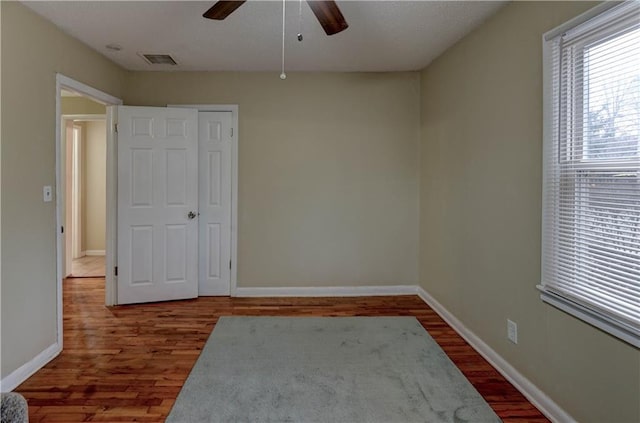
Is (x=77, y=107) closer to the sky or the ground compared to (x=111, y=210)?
closer to the sky

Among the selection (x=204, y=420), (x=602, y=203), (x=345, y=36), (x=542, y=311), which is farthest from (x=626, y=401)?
(x=345, y=36)

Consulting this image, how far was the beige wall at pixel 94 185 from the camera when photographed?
6.39 meters

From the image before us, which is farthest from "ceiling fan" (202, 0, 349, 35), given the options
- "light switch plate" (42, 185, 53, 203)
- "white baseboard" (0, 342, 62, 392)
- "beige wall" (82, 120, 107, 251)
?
"beige wall" (82, 120, 107, 251)

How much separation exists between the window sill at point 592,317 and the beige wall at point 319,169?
7.58 ft

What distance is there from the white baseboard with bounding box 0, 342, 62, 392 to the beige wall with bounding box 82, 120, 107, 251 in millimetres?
4267

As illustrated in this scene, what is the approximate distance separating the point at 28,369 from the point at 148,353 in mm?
736

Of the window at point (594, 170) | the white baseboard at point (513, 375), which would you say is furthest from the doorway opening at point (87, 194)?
the window at point (594, 170)

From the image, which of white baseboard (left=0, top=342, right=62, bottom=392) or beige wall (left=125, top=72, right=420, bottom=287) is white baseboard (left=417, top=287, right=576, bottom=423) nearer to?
beige wall (left=125, top=72, right=420, bottom=287)

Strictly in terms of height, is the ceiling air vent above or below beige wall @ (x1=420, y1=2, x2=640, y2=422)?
above

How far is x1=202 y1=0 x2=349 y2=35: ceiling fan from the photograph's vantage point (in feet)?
6.44

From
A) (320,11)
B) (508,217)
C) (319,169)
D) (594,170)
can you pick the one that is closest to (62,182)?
(319,169)

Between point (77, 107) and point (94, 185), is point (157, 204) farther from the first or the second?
point (94, 185)

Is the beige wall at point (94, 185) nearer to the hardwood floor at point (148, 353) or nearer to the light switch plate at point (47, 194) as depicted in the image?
the hardwood floor at point (148, 353)

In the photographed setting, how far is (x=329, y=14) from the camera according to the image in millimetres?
2068
